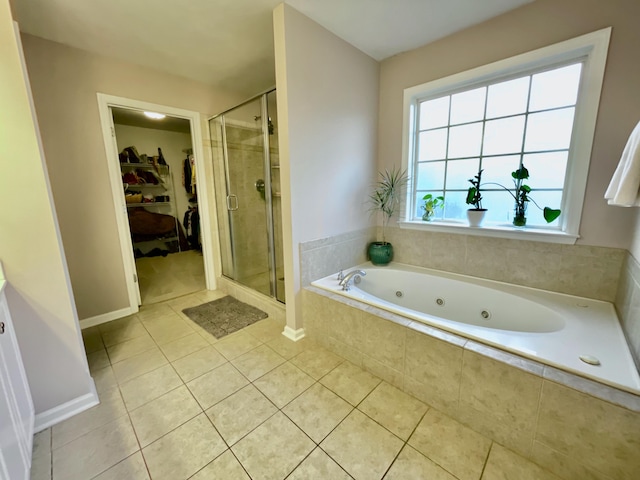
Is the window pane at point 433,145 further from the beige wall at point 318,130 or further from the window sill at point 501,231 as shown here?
the window sill at point 501,231

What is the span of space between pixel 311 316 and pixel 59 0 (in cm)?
263

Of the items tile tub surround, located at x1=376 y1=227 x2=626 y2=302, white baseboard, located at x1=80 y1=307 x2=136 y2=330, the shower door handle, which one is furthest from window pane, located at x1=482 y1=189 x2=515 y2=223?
white baseboard, located at x1=80 y1=307 x2=136 y2=330

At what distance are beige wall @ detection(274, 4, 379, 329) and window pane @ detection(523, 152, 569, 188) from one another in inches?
50.2

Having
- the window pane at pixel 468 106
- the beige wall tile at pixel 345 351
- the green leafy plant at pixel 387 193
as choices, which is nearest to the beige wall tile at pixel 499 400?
the beige wall tile at pixel 345 351

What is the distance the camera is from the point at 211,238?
3.03 metres

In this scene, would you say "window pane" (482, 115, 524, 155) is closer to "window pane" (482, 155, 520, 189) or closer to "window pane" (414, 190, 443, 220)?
"window pane" (482, 155, 520, 189)

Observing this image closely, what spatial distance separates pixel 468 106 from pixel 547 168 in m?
0.79

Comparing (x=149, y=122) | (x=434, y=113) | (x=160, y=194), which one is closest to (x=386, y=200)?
(x=434, y=113)

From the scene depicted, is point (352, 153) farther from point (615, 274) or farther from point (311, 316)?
point (615, 274)

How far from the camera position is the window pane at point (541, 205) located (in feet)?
5.93

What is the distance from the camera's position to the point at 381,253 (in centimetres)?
248

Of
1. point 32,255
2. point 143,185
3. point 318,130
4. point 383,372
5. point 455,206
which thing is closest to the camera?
point 32,255

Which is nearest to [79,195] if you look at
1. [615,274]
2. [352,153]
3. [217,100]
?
[217,100]

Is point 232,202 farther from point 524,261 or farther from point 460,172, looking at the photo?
point 524,261
